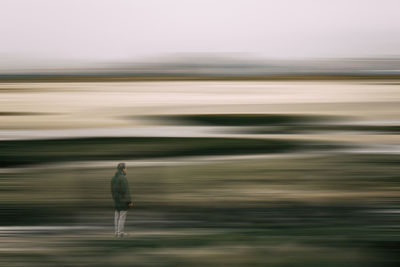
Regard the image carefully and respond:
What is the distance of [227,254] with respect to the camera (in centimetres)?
626

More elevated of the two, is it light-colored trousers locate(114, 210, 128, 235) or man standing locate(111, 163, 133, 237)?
man standing locate(111, 163, 133, 237)

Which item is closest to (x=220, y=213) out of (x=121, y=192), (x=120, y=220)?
(x=120, y=220)

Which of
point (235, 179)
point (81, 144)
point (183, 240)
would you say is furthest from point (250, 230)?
point (81, 144)

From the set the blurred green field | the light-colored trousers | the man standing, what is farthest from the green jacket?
the blurred green field

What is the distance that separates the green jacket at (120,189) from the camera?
6.56 meters

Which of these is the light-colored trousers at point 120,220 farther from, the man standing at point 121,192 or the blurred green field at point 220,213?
the blurred green field at point 220,213

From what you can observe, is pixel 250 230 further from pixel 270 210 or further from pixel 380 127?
pixel 380 127

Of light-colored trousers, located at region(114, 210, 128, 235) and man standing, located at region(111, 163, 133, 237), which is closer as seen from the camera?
man standing, located at region(111, 163, 133, 237)

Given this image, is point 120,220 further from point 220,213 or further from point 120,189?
point 220,213

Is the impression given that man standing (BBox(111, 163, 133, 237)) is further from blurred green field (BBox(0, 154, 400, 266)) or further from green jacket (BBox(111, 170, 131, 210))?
blurred green field (BBox(0, 154, 400, 266))

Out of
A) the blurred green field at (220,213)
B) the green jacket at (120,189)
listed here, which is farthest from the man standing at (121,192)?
the blurred green field at (220,213)

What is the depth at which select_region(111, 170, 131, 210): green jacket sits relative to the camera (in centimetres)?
656

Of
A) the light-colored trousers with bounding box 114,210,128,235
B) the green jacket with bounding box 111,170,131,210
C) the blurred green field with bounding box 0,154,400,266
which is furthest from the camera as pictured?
the light-colored trousers with bounding box 114,210,128,235

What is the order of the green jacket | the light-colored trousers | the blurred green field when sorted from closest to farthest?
the blurred green field → the green jacket → the light-colored trousers
